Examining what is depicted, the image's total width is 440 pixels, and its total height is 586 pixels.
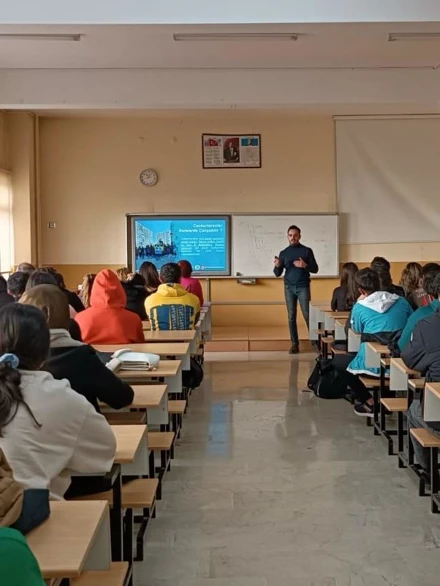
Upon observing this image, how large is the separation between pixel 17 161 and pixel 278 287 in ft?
13.4

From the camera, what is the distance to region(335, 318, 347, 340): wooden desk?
655 cm

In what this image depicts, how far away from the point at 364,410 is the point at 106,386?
3349 millimetres

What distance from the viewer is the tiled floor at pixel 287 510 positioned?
3.21 m

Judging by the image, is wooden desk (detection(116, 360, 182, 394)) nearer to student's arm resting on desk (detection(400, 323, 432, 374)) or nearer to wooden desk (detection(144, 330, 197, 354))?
wooden desk (detection(144, 330, 197, 354))

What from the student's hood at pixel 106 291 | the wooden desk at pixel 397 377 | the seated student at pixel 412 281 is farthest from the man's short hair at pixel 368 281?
the student's hood at pixel 106 291

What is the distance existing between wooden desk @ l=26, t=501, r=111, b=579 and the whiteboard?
8746mm

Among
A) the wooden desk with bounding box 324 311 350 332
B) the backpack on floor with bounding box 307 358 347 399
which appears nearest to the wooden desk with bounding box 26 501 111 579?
the backpack on floor with bounding box 307 358 347 399

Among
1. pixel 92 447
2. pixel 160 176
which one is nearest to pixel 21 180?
pixel 160 176

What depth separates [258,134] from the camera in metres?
10.7

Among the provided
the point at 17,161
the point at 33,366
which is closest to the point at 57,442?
the point at 33,366

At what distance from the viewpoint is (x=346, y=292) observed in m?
7.18

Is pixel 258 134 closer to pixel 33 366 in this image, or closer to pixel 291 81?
pixel 291 81

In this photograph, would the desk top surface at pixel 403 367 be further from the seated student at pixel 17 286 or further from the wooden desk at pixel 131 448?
the seated student at pixel 17 286

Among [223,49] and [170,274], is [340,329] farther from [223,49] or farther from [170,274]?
[223,49]
